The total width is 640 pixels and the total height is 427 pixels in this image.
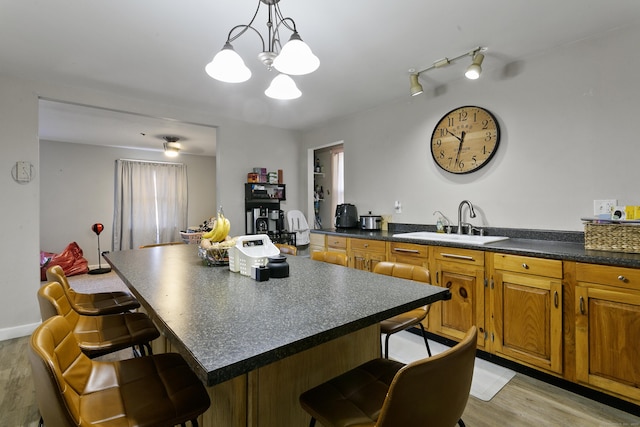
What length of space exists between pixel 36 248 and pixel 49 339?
9.40 ft

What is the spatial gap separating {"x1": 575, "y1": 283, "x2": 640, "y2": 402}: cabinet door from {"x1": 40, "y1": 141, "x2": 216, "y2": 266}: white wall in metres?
7.08

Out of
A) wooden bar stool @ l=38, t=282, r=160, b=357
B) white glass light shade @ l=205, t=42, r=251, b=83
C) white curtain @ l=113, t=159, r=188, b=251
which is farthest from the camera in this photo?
white curtain @ l=113, t=159, r=188, b=251

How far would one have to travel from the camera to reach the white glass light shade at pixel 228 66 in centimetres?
147

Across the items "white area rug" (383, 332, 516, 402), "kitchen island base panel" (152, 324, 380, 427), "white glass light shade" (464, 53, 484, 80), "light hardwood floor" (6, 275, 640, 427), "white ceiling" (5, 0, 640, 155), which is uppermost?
"white ceiling" (5, 0, 640, 155)

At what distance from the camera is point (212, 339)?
0.78m

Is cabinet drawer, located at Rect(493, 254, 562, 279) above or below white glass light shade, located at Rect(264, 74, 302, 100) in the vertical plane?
below

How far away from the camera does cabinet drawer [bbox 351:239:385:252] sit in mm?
2939

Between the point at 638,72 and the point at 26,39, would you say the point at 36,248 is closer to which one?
the point at 26,39

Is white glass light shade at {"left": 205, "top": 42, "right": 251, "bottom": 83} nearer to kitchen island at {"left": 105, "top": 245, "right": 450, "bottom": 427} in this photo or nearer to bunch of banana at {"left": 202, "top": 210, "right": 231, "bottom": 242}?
bunch of banana at {"left": 202, "top": 210, "right": 231, "bottom": 242}

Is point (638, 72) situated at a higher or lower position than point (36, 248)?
higher

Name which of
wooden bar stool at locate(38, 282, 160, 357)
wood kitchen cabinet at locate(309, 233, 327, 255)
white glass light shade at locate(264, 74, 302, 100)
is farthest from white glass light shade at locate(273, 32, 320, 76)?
wood kitchen cabinet at locate(309, 233, 327, 255)

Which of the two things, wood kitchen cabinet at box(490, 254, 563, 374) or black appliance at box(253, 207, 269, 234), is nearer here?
wood kitchen cabinet at box(490, 254, 563, 374)

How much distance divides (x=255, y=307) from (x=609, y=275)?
190cm

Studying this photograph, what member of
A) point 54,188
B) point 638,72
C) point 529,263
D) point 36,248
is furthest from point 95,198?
point 638,72
